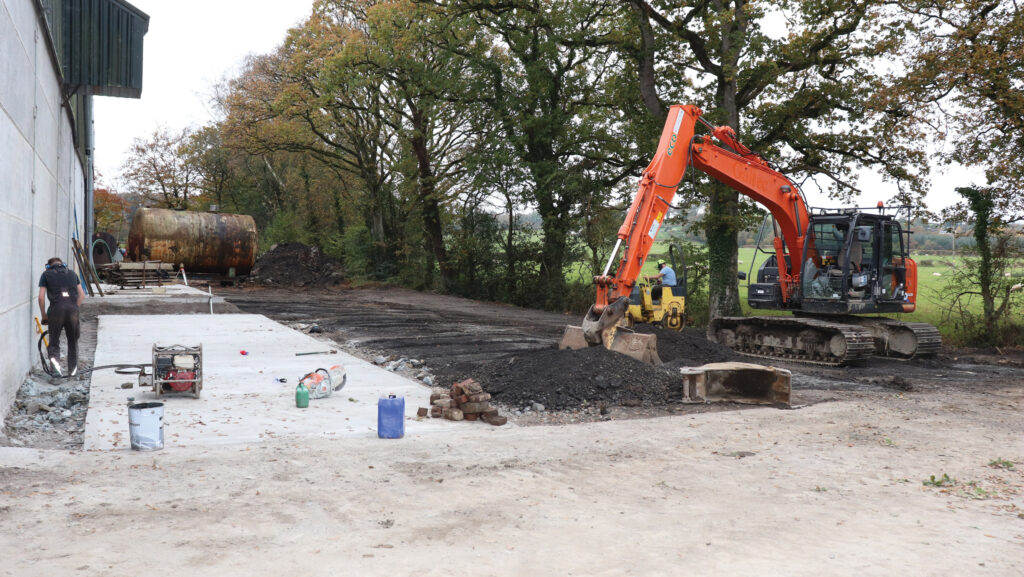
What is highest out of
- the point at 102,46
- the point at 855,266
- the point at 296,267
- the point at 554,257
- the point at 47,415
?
the point at 102,46

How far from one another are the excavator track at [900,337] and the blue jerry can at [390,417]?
34.4 ft

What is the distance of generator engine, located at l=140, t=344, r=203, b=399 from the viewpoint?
354 inches

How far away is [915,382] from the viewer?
484 inches

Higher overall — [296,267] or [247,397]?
[296,267]

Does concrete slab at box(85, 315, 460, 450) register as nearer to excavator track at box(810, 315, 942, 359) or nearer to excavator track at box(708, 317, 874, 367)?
excavator track at box(708, 317, 874, 367)

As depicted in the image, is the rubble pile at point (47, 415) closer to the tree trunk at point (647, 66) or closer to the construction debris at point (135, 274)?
the tree trunk at point (647, 66)

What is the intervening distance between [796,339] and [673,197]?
436 centimetres

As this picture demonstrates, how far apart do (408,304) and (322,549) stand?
2248 cm

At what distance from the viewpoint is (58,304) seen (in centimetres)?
1049

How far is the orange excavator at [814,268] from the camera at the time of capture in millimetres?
13492

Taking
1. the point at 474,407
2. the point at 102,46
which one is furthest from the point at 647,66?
the point at 474,407

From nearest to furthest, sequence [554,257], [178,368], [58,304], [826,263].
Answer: [178,368] < [58,304] < [826,263] < [554,257]

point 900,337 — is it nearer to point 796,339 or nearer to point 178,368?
point 796,339

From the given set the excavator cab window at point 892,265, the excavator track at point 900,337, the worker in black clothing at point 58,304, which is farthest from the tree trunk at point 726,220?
the worker in black clothing at point 58,304
